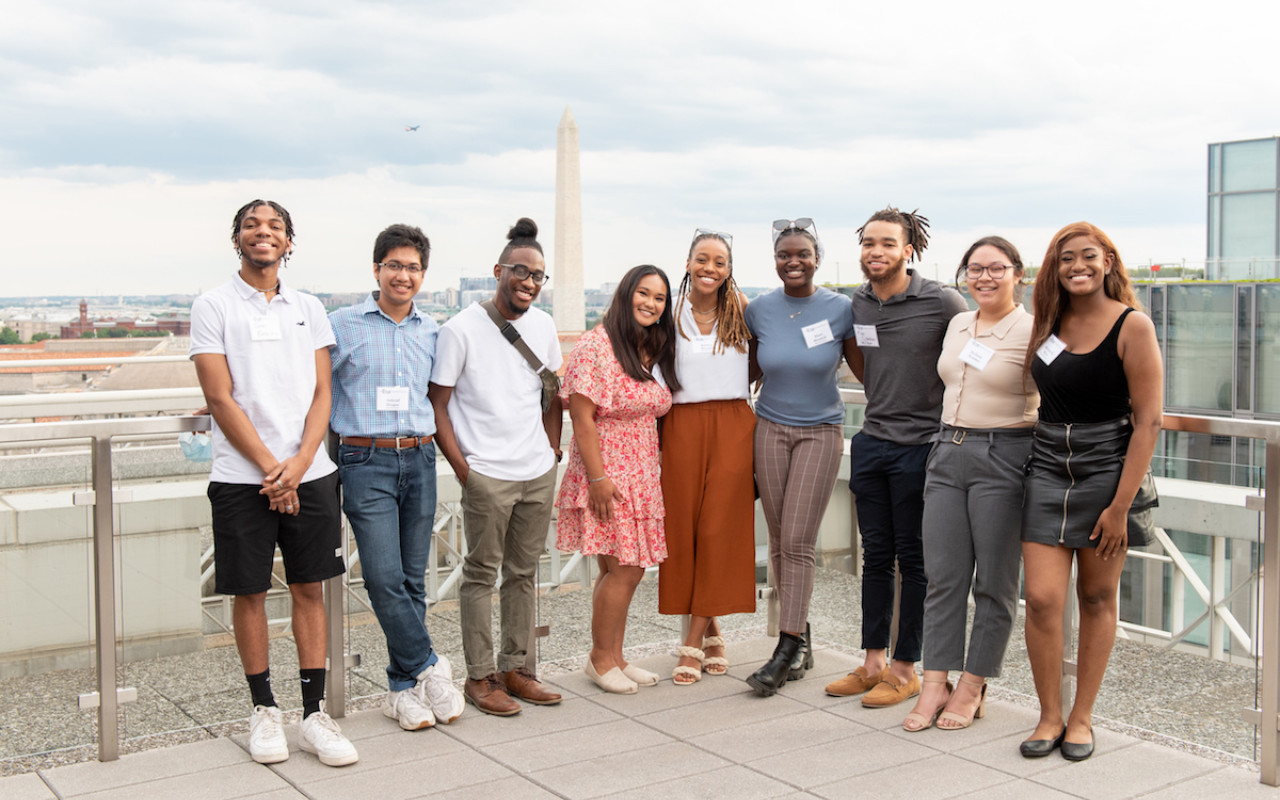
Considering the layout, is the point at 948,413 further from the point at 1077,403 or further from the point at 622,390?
the point at 622,390

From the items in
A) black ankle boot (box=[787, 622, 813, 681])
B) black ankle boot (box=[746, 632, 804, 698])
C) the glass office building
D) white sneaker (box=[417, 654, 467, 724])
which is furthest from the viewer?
the glass office building

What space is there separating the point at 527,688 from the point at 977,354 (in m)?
1.86

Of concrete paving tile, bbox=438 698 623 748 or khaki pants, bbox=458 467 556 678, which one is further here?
khaki pants, bbox=458 467 556 678

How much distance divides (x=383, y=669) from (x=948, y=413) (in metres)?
2.05

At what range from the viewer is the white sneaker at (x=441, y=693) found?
3576 millimetres

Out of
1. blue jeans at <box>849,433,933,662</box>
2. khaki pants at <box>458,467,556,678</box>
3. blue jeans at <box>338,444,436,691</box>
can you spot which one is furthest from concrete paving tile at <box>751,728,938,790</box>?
blue jeans at <box>338,444,436,691</box>

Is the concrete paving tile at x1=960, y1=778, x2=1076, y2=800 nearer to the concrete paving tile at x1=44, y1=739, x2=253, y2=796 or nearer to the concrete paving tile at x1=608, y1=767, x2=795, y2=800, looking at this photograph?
the concrete paving tile at x1=608, y1=767, x2=795, y2=800

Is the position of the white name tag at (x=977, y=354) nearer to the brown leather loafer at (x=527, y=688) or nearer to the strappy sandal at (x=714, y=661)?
the strappy sandal at (x=714, y=661)

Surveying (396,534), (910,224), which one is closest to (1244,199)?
(910,224)

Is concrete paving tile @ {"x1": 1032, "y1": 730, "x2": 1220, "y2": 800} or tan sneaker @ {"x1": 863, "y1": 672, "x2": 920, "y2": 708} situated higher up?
tan sneaker @ {"x1": 863, "y1": 672, "x2": 920, "y2": 708}

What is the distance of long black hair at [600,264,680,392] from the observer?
12.3ft

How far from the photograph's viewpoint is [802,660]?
4105 mm

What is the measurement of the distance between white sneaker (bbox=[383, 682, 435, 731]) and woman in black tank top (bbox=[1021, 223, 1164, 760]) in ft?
6.07

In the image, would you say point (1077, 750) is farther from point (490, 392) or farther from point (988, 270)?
point (490, 392)
